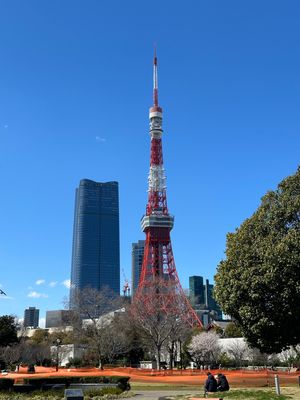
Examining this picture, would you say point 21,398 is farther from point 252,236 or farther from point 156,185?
point 156,185

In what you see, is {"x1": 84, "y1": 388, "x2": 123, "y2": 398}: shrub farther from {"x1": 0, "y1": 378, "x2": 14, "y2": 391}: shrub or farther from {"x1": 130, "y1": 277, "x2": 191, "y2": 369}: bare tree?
{"x1": 130, "y1": 277, "x2": 191, "y2": 369}: bare tree

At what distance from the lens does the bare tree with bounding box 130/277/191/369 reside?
207 feet

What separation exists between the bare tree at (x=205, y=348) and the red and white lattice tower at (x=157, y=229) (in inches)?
229

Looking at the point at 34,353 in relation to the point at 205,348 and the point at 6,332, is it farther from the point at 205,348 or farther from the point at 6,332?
the point at 6,332

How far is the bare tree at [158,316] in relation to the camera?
207ft

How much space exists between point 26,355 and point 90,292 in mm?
24038

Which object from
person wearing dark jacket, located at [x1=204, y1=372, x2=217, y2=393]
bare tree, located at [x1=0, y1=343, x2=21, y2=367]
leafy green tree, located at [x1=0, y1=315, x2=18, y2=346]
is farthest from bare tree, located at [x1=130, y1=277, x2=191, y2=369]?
person wearing dark jacket, located at [x1=204, y1=372, x2=217, y2=393]

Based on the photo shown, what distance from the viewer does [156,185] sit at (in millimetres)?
100562

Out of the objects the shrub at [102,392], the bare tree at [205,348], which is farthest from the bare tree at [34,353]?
the shrub at [102,392]

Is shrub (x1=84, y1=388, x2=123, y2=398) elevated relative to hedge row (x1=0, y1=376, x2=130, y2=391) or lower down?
lower down

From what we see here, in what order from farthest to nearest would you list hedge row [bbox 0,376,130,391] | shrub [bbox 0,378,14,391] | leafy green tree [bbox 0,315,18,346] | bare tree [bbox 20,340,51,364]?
bare tree [bbox 20,340,51,364] → leafy green tree [bbox 0,315,18,346] → hedge row [bbox 0,376,130,391] → shrub [bbox 0,378,14,391]

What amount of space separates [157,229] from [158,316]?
106 ft

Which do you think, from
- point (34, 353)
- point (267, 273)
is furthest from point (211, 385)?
point (34, 353)

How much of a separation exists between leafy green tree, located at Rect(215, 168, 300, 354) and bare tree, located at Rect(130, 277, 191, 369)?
1461 inches
